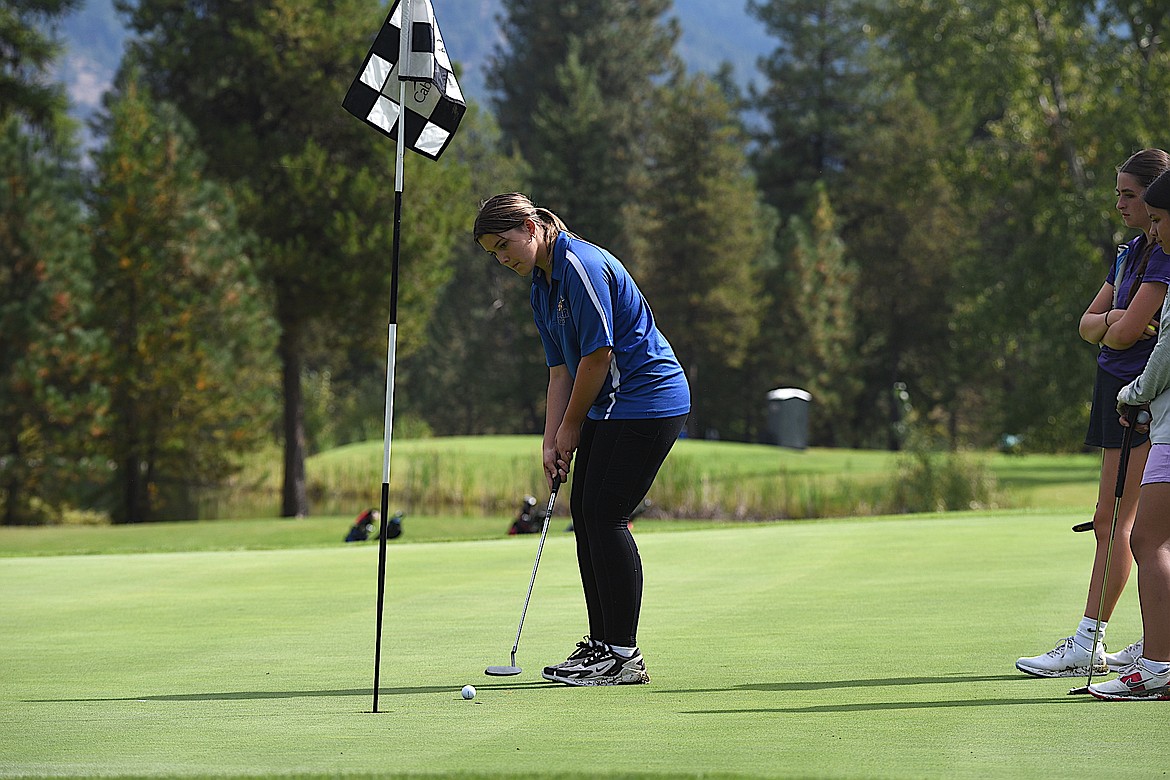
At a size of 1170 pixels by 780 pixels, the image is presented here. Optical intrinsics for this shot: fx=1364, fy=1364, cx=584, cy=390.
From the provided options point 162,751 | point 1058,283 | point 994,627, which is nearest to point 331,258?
point 1058,283

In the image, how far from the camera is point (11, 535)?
1731cm

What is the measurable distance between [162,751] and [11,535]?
15.1 m

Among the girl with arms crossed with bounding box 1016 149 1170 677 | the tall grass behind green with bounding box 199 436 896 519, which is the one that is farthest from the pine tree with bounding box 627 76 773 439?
the girl with arms crossed with bounding box 1016 149 1170 677

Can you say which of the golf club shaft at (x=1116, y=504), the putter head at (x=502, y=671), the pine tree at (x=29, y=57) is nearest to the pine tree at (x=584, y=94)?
the pine tree at (x=29, y=57)

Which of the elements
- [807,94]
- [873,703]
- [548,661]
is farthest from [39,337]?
[807,94]

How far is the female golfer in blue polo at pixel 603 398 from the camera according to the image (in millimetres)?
4723

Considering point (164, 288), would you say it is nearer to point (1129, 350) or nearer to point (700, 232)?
point (700, 232)

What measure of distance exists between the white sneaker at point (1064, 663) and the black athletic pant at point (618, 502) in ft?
4.57

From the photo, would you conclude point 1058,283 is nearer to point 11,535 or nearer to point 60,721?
point 11,535

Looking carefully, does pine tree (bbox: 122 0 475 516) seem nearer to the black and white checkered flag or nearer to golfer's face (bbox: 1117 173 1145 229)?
the black and white checkered flag

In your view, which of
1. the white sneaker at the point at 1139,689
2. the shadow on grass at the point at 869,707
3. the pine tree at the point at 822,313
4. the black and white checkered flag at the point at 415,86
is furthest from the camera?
the pine tree at the point at 822,313

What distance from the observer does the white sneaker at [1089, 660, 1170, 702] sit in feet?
13.9

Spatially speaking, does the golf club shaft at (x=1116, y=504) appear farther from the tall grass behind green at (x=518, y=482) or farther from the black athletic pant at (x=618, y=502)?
the tall grass behind green at (x=518, y=482)

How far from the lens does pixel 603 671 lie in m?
4.73
